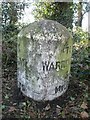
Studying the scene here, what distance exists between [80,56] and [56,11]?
167cm

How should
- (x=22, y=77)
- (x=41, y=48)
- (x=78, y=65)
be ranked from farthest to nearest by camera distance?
(x=78, y=65) < (x=22, y=77) < (x=41, y=48)

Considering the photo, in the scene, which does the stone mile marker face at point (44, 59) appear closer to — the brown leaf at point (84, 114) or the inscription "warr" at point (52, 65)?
the inscription "warr" at point (52, 65)

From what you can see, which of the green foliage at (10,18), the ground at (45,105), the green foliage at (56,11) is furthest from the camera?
the green foliage at (56,11)

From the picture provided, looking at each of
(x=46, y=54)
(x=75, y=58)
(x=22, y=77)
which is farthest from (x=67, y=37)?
(x=75, y=58)

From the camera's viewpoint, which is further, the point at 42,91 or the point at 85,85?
the point at 85,85

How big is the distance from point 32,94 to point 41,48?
60 centimetres

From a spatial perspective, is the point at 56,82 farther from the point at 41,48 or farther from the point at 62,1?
the point at 62,1

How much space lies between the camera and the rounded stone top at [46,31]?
2.86 metres

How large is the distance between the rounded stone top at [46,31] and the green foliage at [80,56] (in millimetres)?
985

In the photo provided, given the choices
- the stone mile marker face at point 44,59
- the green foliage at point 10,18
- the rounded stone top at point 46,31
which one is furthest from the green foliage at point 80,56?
the green foliage at point 10,18

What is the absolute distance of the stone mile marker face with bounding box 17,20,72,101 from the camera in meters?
2.84

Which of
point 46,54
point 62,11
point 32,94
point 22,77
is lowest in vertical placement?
point 32,94

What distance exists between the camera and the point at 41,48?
111 inches

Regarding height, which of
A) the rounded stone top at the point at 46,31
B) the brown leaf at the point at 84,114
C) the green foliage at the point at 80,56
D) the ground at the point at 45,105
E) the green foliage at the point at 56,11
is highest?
the green foliage at the point at 56,11
